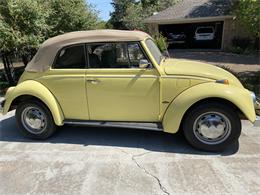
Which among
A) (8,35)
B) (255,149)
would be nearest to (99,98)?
(255,149)

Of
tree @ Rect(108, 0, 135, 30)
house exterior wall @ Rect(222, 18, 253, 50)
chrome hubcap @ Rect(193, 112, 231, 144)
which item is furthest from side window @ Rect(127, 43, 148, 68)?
tree @ Rect(108, 0, 135, 30)

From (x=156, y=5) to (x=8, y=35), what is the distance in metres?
31.3

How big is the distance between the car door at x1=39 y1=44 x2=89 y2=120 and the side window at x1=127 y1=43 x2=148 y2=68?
0.81 metres

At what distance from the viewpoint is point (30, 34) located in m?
8.88

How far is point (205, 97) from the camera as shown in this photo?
13.4ft

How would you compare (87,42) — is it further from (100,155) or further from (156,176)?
(156,176)

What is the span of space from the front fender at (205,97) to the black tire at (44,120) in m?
2.12

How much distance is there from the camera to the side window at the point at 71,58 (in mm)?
4652

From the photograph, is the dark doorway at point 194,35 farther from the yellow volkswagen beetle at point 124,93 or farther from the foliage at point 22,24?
the yellow volkswagen beetle at point 124,93

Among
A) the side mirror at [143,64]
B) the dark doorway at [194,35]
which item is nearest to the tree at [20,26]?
the side mirror at [143,64]

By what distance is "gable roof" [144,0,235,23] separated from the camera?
21577mm

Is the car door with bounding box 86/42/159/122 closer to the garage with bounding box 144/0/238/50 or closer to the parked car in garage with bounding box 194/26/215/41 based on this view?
the garage with bounding box 144/0/238/50

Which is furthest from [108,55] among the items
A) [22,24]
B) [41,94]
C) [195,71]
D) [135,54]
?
[22,24]

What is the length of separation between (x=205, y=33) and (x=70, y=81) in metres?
21.7
